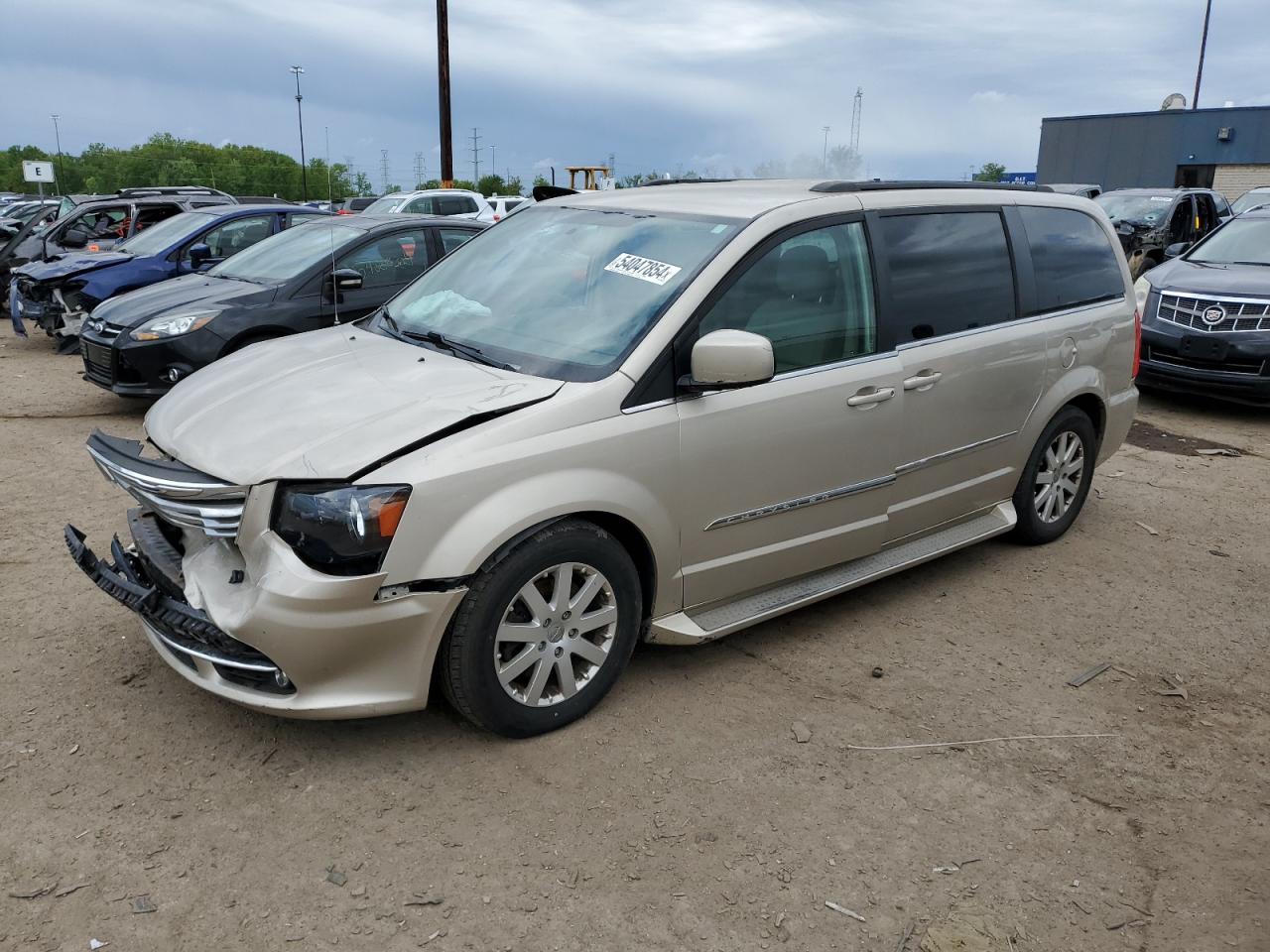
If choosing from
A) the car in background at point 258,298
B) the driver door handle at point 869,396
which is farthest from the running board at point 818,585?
the car in background at point 258,298

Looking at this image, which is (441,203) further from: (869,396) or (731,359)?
(731,359)

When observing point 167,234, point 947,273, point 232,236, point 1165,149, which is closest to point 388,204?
point 167,234

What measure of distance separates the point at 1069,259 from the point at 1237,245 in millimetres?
5840

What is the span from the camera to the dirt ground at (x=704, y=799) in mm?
2691

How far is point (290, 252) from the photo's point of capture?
8.27 metres

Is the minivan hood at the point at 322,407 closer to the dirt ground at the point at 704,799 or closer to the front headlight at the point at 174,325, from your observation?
the dirt ground at the point at 704,799

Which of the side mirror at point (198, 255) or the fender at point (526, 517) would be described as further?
the side mirror at point (198, 255)

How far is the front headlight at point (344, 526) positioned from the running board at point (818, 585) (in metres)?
1.15

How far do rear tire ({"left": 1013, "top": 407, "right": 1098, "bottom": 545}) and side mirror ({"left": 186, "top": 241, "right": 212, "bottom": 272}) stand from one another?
8.02 meters

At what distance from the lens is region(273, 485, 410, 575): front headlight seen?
297cm

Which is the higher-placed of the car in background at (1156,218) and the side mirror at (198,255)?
the car in background at (1156,218)

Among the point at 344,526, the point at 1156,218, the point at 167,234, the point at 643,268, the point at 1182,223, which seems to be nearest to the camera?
the point at 344,526

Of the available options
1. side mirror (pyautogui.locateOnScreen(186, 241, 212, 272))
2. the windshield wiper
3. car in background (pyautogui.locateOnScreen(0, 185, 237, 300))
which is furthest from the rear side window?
the windshield wiper

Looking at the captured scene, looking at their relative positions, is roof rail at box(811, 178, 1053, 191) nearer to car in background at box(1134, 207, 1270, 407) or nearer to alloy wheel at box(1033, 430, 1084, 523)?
alloy wheel at box(1033, 430, 1084, 523)
